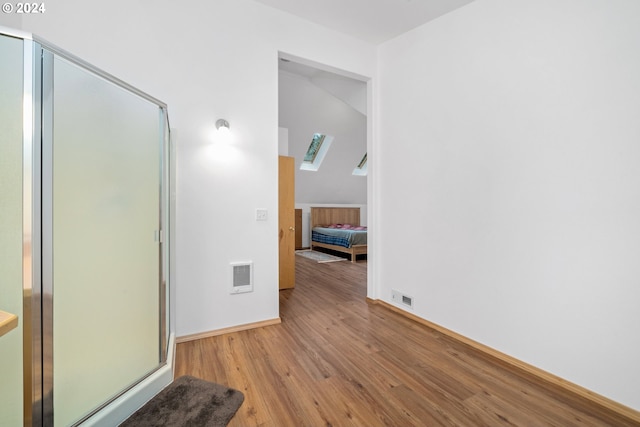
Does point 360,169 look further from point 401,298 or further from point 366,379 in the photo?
point 366,379

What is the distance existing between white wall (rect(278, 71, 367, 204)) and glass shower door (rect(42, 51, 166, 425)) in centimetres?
437

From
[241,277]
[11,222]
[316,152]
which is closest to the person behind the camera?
[11,222]

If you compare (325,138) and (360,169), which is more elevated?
(325,138)

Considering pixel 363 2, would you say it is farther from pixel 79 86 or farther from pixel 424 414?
pixel 424 414

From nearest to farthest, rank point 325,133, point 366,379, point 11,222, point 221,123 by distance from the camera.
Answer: point 11,222
point 366,379
point 221,123
point 325,133

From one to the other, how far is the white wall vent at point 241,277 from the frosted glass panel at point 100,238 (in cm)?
82

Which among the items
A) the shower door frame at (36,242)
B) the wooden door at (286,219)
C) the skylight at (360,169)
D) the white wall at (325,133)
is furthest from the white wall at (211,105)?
the skylight at (360,169)

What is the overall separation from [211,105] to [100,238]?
1.51 meters

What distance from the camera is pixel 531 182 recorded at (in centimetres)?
193

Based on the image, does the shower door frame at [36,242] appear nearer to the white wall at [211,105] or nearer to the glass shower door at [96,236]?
the glass shower door at [96,236]

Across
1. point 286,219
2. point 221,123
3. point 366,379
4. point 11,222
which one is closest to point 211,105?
point 221,123

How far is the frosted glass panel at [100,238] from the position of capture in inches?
44.6

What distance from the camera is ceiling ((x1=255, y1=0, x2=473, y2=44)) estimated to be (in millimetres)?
2477

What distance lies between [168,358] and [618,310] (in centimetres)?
275
